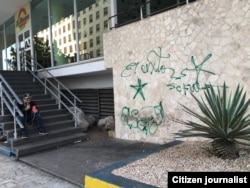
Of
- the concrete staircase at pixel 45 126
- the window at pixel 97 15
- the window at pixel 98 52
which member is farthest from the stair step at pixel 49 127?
the window at pixel 97 15

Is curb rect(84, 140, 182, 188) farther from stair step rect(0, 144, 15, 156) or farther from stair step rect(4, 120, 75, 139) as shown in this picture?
stair step rect(4, 120, 75, 139)

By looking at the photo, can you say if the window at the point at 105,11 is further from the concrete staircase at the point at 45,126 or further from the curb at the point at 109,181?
the curb at the point at 109,181

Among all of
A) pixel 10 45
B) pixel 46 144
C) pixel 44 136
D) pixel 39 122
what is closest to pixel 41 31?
pixel 10 45

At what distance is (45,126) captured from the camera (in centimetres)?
811

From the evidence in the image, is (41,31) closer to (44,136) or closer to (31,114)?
(31,114)

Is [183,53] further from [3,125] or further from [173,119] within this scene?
[3,125]

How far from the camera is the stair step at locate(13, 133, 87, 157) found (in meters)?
6.84

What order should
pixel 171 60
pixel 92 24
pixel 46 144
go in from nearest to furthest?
pixel 171 60 → pixel 46 144 → pixel 92 24

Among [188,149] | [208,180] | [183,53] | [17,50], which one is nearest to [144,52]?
[183,53]

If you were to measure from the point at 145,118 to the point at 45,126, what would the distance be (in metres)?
2.90

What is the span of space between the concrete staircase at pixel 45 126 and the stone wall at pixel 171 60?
152 centimetres

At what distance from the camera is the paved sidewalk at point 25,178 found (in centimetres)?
495

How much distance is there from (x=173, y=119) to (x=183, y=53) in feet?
4.91

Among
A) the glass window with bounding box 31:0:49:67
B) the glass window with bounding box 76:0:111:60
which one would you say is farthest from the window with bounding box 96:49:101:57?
the glass window with bounding box 31:0:49:67
